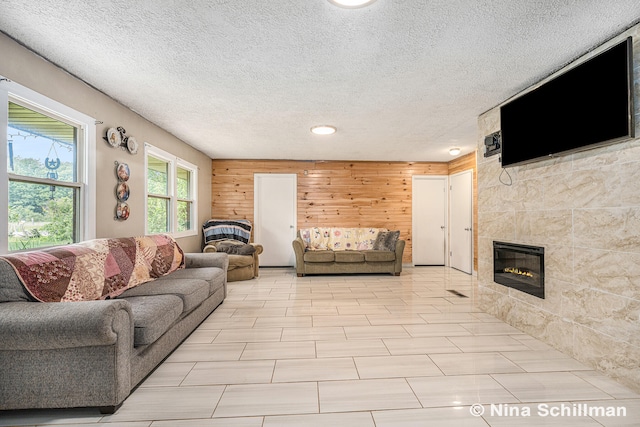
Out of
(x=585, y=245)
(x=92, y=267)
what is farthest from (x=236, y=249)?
(x=585, y=245)

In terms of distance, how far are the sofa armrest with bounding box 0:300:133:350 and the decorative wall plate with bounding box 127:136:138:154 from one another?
7.32ft

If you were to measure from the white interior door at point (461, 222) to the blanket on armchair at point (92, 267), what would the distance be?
16.9 ft

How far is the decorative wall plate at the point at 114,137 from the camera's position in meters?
3.24

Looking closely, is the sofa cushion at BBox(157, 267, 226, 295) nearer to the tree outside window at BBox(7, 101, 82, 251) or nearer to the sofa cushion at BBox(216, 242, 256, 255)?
the tree outside window at BBox(7, 101, 82, 251)

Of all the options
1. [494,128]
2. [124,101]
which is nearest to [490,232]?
[494,128]

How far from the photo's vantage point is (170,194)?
4863mm

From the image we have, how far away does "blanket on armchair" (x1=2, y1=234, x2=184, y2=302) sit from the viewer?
2.03m

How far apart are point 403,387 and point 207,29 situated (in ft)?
8.60

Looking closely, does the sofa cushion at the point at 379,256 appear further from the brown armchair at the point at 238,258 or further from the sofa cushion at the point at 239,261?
the sofa cushion at the point at 239,261

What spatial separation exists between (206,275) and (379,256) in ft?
11.1

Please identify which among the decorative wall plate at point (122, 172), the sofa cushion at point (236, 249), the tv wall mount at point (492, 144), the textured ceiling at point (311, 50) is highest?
the textured ceiling at point (311, 50)

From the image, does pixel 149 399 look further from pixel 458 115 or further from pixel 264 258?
pixel 264 258

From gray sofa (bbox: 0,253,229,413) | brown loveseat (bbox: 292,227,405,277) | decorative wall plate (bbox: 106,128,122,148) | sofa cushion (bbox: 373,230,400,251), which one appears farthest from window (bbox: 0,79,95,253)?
sofa cushion (bbox: 373,230,400,251)

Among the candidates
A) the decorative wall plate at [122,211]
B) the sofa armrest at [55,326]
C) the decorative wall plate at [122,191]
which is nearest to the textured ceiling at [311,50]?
the decorative wall plate at [122,191]
